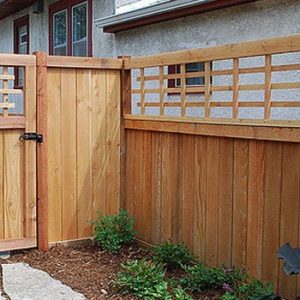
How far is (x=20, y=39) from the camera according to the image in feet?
42.1

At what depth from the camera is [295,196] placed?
3568mm

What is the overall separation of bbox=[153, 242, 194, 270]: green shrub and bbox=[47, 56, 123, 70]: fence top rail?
6.40 feet

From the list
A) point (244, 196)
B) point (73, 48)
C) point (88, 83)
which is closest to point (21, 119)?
point (88, 83)

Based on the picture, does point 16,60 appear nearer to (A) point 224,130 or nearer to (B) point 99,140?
(B) point 99,140

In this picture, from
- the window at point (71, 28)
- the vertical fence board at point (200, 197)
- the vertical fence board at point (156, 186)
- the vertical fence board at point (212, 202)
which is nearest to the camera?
the vertical fence board at point (212, 202)

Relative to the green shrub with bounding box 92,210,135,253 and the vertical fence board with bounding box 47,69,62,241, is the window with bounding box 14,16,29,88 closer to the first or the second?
the vertical fence board with bounding box 47,69,62,241

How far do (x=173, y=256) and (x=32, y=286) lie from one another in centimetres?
120

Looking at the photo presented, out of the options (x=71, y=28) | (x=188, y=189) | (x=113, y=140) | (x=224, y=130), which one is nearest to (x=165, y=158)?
(x=188, y=189)

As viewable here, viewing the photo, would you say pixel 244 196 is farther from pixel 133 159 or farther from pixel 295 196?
pixel 133 159

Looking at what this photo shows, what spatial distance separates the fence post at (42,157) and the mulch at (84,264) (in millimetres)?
202

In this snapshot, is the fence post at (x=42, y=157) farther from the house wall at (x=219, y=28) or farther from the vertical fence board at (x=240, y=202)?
the house wall at (x=219, y=28)

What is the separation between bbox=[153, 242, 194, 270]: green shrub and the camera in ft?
14.8

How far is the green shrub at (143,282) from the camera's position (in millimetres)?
3818

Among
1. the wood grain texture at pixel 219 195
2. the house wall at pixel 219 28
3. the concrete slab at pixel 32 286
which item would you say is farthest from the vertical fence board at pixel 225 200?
the house wall at pixel 219 28
